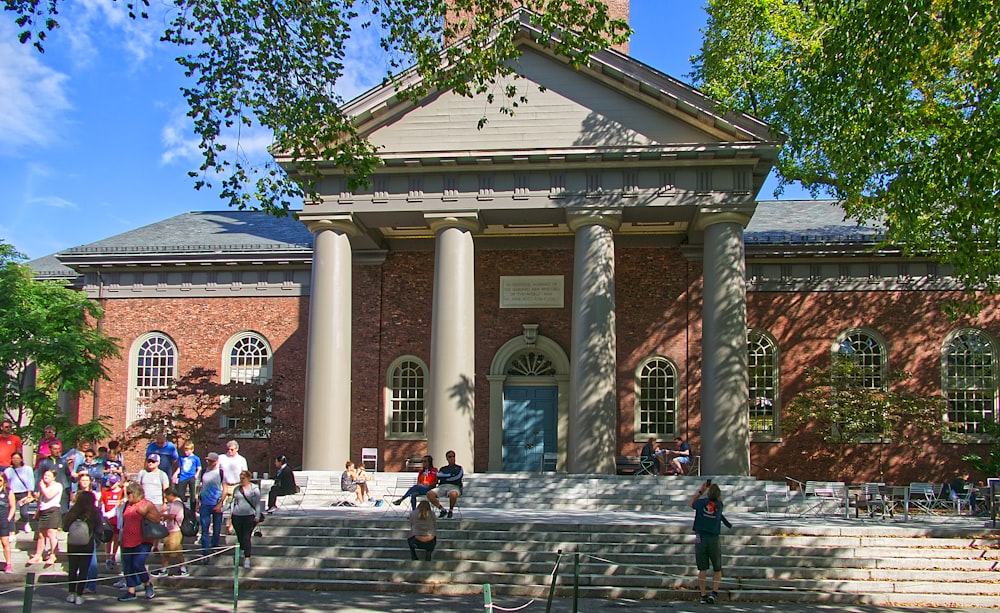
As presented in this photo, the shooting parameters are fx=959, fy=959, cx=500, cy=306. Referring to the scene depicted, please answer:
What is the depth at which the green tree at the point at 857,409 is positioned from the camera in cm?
2747

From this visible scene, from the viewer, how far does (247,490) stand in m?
16.4

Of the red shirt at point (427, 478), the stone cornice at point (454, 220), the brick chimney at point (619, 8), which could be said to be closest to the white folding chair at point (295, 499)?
the red shirt at point (427, 478)

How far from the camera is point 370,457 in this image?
29.6 meters

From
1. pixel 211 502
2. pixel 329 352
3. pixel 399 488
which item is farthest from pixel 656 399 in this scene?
pixel 211 502

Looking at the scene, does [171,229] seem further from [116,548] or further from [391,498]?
[116,548]

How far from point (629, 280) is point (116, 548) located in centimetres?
1750

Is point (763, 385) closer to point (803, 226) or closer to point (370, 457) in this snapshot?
point (803, 226)

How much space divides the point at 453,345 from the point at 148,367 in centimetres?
1303

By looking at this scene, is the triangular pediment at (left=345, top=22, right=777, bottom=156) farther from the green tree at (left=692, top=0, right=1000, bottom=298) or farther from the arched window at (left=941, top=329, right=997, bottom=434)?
the arched window at (left=941, top=329, right=997, bottom=434)

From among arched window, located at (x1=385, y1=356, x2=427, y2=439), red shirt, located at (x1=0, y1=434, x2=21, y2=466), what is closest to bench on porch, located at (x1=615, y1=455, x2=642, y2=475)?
arched window, located at (x1=385, y1=356, x2=427, y2=439)

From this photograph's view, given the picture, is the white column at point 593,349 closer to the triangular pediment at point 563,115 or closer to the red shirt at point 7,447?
the triangular pediment at point 563,115

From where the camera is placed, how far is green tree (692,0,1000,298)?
1789 centimetres

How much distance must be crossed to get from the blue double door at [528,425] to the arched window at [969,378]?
39.7 feet

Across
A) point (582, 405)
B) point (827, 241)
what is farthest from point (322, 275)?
point (827, 241)
